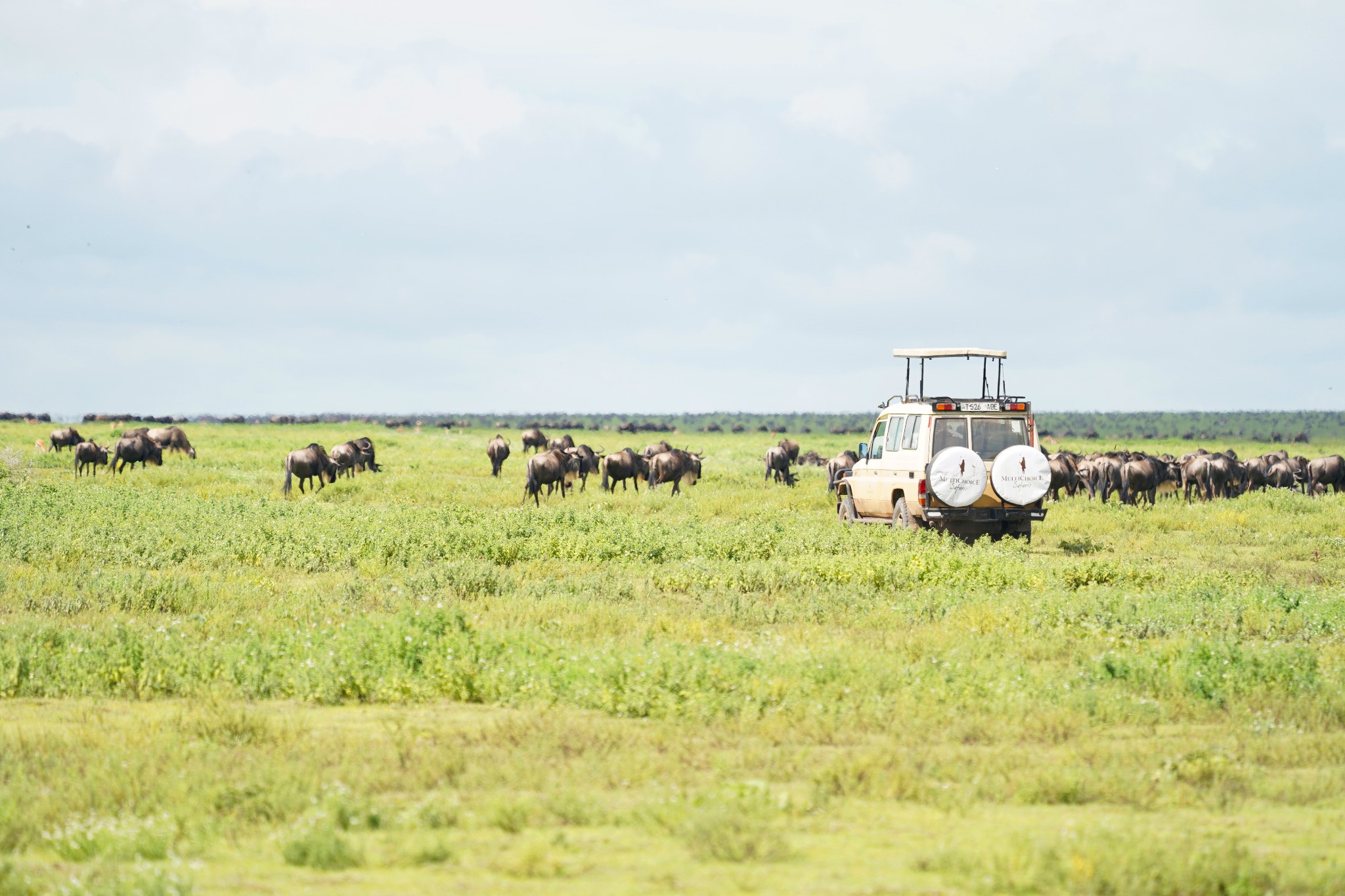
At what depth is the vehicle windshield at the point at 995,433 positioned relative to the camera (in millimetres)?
17656

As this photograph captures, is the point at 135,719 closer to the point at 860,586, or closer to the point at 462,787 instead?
the point at 462,787

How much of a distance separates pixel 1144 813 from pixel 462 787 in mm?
3984

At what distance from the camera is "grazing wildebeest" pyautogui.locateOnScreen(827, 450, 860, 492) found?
102 ft

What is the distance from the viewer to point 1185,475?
34.0m

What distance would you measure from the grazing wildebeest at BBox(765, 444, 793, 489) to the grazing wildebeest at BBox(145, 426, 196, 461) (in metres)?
26.4

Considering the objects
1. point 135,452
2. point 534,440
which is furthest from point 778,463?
point 135,452

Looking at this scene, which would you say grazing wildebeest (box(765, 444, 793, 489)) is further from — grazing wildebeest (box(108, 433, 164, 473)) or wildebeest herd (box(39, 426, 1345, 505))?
grazing wildebeest (box(108, 433, 164, 473))

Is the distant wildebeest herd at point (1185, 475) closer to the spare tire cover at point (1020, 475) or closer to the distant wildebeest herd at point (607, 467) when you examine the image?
the distant wildebeest herd at point (607, 467)

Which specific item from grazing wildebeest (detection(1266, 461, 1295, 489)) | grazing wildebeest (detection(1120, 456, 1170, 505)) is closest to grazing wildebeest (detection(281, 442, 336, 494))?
grazing wildebeest (detection(1120, 456, 1170, 505))

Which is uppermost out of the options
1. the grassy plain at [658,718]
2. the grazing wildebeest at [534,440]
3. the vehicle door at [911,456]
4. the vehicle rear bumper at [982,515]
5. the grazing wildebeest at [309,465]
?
the vehicle door at [911,456]

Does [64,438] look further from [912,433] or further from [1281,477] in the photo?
[1281,477]

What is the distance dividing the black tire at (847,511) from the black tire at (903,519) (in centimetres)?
128

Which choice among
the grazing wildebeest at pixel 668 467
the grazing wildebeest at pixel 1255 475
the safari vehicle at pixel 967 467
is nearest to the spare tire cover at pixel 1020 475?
the safari vehicle at pixel 967 467

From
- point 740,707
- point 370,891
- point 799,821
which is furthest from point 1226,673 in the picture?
point 370,891
